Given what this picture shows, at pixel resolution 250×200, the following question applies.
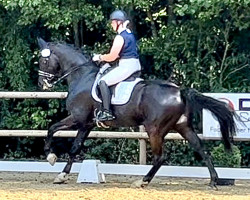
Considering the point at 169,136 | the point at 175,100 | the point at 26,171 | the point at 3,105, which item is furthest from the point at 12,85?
the point at 175,100

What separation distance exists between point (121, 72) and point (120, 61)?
0.18 m

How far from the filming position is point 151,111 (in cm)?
1100

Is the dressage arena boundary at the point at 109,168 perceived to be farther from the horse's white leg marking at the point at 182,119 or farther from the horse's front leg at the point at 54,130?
the horse's white leg marking at the point at 182,119

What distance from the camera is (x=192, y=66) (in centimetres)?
1438

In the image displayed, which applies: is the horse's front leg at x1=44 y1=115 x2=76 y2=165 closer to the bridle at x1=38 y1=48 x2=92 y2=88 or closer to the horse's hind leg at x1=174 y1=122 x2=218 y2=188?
the bridle at x1=38 y1=48 x2=92 y2=88

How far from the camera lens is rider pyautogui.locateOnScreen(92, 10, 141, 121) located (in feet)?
36.4

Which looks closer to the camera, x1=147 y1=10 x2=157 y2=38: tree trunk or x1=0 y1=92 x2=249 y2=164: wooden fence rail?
x1=0 y1=92 x2=249 y2=164: wooden fence rail

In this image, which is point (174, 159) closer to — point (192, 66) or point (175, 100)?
point (192, 66)

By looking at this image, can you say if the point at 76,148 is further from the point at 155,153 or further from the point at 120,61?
the point at 120,61

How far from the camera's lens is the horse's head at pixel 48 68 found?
11.7 meters

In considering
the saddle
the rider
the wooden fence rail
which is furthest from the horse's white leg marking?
the wooden fence rail

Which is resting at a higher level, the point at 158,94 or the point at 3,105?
the point at 158,94

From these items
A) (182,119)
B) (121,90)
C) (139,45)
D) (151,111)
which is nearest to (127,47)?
(121,90)

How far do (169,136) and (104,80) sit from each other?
6.13ft
